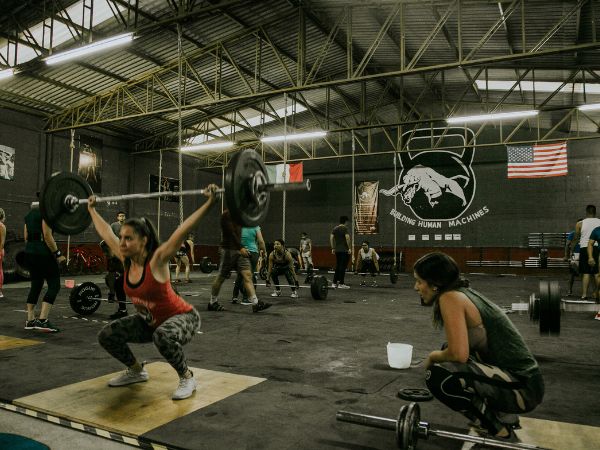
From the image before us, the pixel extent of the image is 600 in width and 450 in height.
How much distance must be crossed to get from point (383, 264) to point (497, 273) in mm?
3370

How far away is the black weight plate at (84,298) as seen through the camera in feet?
16.9

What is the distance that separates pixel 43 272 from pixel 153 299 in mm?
2489

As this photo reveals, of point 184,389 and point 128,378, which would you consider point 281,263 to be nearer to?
point 128,378

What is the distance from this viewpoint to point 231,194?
7.29ft

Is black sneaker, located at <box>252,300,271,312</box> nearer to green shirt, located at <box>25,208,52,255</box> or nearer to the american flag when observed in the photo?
green shirt, located at <box>25,208,52,255</box>

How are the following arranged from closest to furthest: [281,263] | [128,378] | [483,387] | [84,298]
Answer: [483,387]
[128,378]
[84,298]
[281,263]

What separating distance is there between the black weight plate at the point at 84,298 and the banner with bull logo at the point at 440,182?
10.7m

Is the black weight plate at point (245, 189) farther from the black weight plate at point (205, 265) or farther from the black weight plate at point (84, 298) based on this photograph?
the black weight plate at point (205, 265)

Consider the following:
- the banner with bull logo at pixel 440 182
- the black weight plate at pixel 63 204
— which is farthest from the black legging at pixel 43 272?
the banner with bull logo at pixel 440 182

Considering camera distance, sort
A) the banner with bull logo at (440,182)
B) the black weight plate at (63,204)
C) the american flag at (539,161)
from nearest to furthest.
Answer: the black weight plate at (63,204) → the american flag at (539,161) → the banner with bull logo at (440,182)

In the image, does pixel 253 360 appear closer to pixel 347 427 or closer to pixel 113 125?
pixel 347 427

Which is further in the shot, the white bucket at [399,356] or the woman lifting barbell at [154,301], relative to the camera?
the white bucket at [399,356]

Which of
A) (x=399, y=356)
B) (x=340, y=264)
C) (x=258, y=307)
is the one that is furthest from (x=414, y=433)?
(x=340, y=264)

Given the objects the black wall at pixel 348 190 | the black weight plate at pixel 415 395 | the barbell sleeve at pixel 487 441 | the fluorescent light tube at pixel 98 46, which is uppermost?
the fluorescent light tube at pixel 98 46
